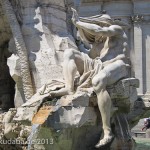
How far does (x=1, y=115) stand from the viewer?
10141 mm

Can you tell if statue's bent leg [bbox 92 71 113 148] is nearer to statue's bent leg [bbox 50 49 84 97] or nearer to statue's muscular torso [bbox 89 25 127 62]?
statue's bent leg [bbox 50 49 84 97]

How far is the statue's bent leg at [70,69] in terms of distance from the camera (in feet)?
27.6

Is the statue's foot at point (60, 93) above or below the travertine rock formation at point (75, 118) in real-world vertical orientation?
above

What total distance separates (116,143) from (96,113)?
66 cm

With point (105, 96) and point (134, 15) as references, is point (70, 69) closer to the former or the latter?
point (105, 96)

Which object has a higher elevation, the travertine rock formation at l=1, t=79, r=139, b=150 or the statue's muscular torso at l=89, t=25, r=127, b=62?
the statue's muscular torso at l=89, t=25, r=127, b=62

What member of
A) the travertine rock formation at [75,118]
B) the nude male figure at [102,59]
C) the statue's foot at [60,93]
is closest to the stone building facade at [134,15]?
the nude male figure at [102,59]

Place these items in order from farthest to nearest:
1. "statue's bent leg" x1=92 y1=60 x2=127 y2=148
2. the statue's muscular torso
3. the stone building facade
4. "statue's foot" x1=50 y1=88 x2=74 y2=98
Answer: the stone building facade
the statue's muscular torso
"statue's foot" x1=50 y1=88 x2=74 y2=98
"statue's bent leg" x1=92 y1=60 x2=127 y2=148

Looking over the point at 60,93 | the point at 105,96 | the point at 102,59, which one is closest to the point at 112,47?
the point at 102,59

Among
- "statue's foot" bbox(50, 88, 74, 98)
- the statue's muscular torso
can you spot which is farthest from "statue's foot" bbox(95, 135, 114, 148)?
the statue's muscular torso

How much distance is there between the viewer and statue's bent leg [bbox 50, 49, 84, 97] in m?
8.41

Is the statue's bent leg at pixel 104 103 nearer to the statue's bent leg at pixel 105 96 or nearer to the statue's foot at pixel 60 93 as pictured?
the statue's bent leg at pixel 105 96

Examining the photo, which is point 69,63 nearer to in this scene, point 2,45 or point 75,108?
point 75,108

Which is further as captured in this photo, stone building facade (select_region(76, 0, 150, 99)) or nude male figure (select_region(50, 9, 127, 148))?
stone building facade (select_region(76, 0, 150, 99))
